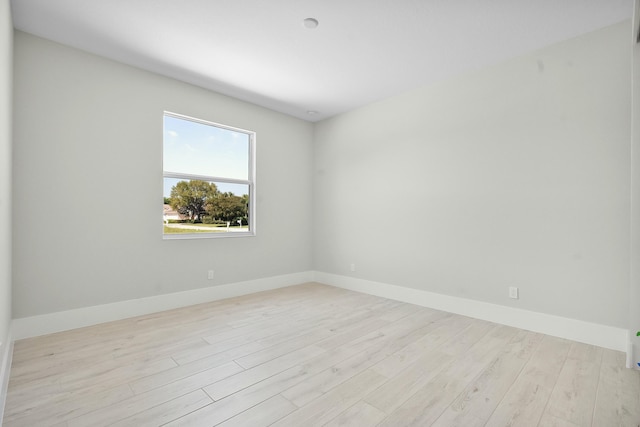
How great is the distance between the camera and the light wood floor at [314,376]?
1.66m

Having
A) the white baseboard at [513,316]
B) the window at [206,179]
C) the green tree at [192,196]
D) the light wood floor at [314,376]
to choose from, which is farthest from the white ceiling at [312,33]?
the light wood floor at [314,376]

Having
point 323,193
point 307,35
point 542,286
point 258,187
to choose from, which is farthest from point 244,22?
point 542,286

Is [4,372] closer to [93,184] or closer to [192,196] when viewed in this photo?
[93,184]

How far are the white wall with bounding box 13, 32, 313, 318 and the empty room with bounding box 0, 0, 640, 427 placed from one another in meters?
0.02

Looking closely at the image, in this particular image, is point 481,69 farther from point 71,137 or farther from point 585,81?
point 71,137

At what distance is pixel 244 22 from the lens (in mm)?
2580

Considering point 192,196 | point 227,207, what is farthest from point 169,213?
point 227,207

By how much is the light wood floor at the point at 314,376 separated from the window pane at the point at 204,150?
1813 millimetres

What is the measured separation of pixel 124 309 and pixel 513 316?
12.8 feet

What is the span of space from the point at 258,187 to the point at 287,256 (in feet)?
3.80

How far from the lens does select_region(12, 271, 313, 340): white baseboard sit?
274 cm

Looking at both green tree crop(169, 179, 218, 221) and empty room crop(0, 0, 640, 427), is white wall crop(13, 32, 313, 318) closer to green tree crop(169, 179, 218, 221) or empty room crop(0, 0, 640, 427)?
empty room crop(0, 0, 640, 427)

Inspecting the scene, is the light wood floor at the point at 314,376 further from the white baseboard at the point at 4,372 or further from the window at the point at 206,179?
the window at the point at 206,179

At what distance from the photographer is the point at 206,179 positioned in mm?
3982
